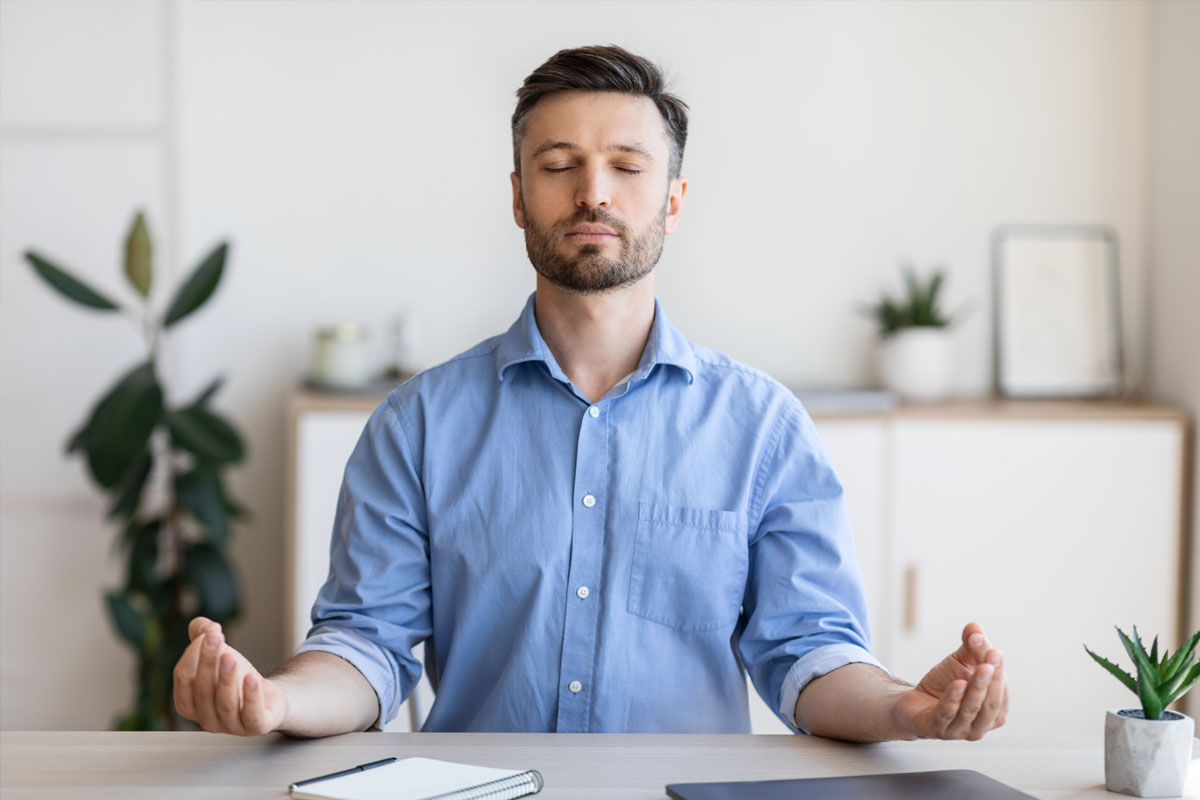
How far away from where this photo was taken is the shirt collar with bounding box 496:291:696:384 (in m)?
1.63

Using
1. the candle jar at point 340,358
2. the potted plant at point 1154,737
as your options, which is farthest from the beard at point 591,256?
the candle jar at point 340,358

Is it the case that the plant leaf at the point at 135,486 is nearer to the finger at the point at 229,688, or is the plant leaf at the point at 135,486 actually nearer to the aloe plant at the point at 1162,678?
the finger at the point at 229,688

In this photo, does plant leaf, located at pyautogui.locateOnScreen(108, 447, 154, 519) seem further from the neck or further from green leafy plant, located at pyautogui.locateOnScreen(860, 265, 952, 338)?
green leafy plant, located at pyautogui.locateOnScreen(860, 265, 952, 338)

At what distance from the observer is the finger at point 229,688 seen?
3.73 feet

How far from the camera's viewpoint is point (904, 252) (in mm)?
3318

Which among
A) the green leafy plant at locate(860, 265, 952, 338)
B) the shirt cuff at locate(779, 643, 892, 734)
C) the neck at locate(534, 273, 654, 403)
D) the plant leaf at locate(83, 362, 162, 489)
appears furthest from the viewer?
the green leafy plant at locate(860, 265, 952, 338)

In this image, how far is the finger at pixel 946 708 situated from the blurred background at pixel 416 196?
7.17ft

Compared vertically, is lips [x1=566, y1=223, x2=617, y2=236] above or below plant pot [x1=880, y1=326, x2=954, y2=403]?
above

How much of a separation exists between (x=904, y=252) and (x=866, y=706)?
223 centimetres

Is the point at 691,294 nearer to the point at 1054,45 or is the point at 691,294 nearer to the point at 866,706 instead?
the point at 1054,45

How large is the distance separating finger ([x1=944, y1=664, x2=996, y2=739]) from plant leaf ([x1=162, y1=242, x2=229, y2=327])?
2265mm

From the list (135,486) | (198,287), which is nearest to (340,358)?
(198,287)

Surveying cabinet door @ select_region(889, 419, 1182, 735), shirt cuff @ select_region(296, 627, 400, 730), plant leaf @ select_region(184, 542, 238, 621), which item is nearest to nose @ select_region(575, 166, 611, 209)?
shirt cuff @ select_region(296, 627, 400, 730)

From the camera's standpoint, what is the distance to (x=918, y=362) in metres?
3.17
